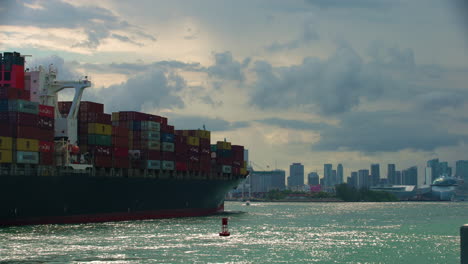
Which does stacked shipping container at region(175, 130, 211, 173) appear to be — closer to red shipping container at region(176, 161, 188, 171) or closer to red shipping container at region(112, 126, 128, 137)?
red shipping container at region(176, 161, 188, 171)

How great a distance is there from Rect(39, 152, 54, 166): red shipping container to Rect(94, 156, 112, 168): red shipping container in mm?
7218

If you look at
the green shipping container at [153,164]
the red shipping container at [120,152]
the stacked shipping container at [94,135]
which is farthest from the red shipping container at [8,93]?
the green shipping container at [153,164]

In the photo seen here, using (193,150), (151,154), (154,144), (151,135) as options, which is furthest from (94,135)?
(193,150)

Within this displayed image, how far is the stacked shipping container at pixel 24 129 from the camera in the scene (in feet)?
207

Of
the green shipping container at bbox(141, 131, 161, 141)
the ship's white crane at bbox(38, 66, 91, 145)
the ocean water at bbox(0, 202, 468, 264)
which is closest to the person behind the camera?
the ocean water at bbox(0, 202, 468, 264)

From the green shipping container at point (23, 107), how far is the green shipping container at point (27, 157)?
421 cm

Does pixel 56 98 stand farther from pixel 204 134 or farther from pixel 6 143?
pixel 204 134

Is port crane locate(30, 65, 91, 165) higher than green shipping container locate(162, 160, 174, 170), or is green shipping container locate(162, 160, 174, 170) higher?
port crane locate(30, 65, 91, 165)

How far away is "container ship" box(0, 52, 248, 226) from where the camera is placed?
63.9 m

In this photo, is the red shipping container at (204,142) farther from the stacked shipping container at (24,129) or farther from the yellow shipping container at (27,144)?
the yellow shipping container at (27,144)

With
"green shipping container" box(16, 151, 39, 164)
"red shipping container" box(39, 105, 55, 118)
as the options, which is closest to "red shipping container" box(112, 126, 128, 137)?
"red shipping container" box(39, 105, 55, 118)

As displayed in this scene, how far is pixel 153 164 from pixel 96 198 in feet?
44.4

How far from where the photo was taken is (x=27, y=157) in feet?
213

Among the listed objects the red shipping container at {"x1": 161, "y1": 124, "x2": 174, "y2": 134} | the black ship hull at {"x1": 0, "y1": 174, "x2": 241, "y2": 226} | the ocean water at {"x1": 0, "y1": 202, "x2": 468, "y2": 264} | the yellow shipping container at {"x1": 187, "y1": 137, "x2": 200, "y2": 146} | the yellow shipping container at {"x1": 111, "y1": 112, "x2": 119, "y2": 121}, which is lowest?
the ocean water at {"x1": 0, "y1": 202, "x2": 468, "y2": 264}
